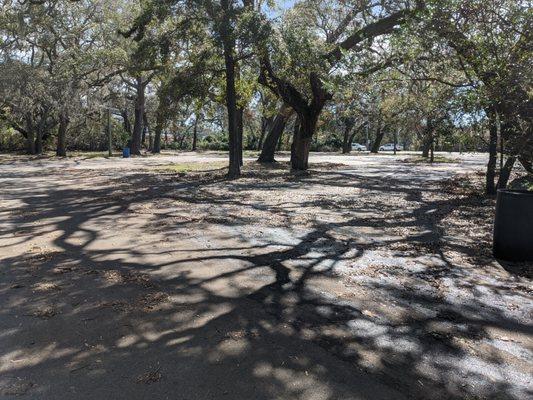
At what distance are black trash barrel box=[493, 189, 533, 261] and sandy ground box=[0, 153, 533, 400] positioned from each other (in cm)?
23

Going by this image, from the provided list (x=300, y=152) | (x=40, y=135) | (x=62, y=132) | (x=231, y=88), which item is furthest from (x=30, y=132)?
(x=231, y=88)

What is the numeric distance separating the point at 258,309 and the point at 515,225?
3.97 meters

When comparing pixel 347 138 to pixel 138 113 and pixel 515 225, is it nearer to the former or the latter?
pixel 138 113


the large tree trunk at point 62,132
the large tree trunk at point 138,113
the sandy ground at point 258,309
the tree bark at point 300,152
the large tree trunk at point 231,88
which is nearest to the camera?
the sandy ground at point 258,309

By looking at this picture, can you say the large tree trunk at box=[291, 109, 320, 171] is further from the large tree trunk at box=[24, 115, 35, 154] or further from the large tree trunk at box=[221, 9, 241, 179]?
the large tree trunk at box=[24, 115, 35, 154]

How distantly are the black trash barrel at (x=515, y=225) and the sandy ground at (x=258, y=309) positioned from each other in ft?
0.76

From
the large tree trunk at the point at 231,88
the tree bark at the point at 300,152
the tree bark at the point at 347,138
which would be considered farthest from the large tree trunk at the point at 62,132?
the tree bark at the point at 347,138

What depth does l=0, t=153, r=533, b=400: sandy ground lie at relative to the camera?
11.5 feet

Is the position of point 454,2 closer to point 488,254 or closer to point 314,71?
point 488,254

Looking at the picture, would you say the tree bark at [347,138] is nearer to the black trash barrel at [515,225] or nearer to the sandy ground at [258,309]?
the sandy ground at [258,309]

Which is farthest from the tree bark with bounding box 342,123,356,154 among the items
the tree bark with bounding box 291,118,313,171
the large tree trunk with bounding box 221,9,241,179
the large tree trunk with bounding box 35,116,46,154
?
the large tree trunk with bounding box 221,9,241,179

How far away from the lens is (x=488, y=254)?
24.3 feet

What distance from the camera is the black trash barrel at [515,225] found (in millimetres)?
6652

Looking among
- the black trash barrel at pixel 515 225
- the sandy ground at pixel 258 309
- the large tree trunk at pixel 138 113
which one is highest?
the large tree trunk at pixel 138 113
